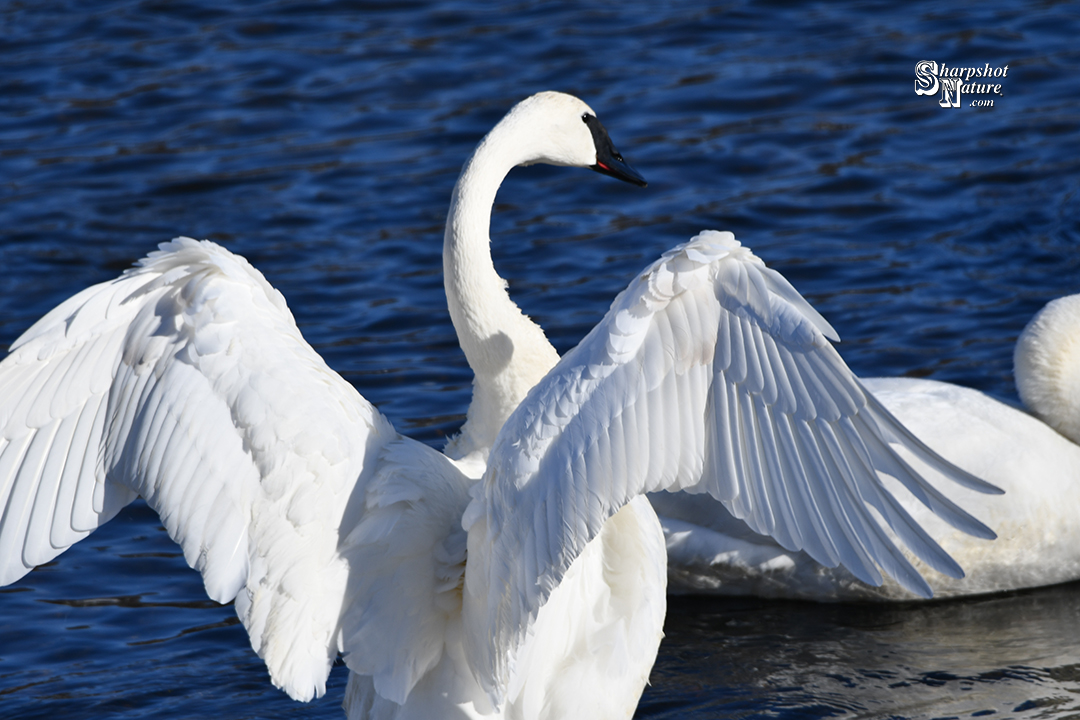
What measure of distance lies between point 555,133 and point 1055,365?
270 centimetres

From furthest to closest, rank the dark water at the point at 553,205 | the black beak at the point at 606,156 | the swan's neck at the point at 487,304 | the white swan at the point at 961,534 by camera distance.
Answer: the white swan at the point at 961,534, the dark water at the point at 553,205, the black beak at the point at 606,156, the swan's neck at the point at 487,304

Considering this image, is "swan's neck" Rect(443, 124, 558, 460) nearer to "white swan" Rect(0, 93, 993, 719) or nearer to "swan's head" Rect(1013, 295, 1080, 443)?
"white swan" Rect(0, 93, 993, 719)

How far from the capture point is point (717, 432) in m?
3.58

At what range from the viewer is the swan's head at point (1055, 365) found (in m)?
6.36

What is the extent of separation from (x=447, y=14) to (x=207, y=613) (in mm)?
7114

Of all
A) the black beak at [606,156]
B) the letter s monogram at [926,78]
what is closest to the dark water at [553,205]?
the letter s monogram at [926,78]

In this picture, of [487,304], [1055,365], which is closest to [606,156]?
[487,304]

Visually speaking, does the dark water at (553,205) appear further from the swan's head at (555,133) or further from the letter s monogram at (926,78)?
the swan's head at (555,133)

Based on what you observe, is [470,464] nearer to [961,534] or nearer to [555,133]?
[555,133]

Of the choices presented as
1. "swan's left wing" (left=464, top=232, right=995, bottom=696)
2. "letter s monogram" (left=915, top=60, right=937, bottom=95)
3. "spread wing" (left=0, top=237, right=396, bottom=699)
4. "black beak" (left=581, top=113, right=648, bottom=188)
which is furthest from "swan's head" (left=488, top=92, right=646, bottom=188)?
"letter s monogram" (left=915, top=60, right=937, bottom=95)

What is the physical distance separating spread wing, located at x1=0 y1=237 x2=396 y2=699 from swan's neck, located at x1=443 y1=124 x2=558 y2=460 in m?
0.48

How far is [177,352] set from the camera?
3975 mm

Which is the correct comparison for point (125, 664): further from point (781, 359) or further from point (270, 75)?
point (270, 75)

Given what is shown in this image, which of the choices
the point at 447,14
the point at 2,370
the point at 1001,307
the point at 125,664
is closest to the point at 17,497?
the point at 2,370
